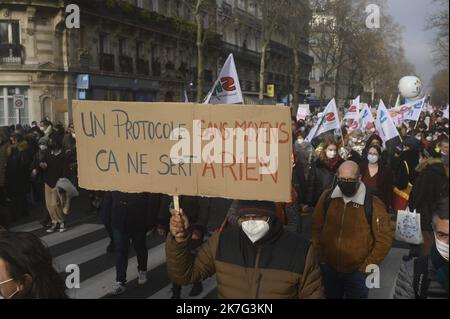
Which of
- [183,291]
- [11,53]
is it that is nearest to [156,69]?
[11,53]

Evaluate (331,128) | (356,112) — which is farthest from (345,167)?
(356,112)

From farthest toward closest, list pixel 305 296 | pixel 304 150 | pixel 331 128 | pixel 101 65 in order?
pixel 101 65 → pixel 331 128 → pixel 304 150 → pixel 305 296

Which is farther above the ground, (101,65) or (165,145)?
(101,65)

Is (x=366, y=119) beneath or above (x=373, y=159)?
above

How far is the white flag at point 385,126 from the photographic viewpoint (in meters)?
9.87

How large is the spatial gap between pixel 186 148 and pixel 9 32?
2394 centimetres

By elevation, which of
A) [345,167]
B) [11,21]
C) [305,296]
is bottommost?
[305,296]

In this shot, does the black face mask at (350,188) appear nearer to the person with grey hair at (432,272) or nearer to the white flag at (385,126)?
the person with grey hair at (432,272)

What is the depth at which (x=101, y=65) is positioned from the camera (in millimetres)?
23375

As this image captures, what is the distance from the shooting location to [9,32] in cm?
2412

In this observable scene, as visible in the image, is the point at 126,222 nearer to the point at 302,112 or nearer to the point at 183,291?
the point at 183,291

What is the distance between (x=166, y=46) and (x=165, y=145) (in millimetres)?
16767

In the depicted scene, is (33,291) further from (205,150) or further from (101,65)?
(101,65)
